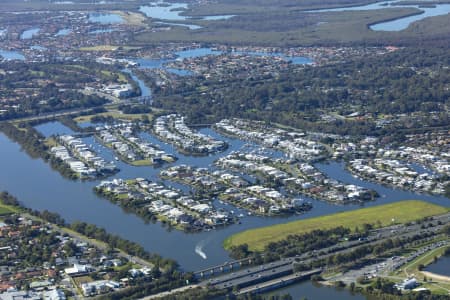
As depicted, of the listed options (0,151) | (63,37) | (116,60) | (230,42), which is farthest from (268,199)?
(63,37)

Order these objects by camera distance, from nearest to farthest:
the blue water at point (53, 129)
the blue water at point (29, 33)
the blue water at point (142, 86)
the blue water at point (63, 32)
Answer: the blue water at point (53, 129) → the blue water at point (142, 86) → the blue water at point (29, 33) → the blue water at point (63, 32)

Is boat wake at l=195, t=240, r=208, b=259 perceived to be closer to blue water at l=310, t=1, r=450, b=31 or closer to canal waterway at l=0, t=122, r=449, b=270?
canal waterway at l=0, t=122, r=449, b=270

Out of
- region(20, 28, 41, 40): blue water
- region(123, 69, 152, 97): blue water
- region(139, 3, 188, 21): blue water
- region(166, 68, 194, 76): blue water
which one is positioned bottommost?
region(139, 3, 188, 21): blue water

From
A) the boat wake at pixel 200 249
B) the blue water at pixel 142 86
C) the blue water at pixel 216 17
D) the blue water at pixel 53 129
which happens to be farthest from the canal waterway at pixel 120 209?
the blue water at pixel 216 17

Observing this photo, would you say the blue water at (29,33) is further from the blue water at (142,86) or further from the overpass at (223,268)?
the overpass at (223,268)

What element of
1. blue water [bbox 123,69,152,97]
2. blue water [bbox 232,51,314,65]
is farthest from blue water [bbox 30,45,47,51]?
blue water [bbox 232,51,314,65]

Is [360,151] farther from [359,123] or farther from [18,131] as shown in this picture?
[18,131]
